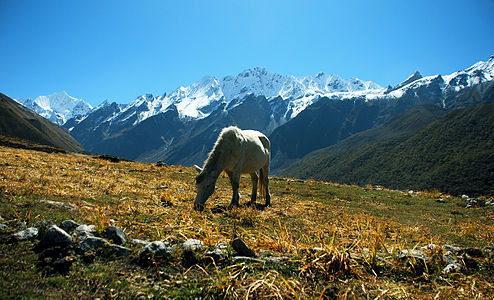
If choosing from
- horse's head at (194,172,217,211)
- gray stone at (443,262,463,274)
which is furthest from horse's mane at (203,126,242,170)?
gray stone at (443,262,463,274)

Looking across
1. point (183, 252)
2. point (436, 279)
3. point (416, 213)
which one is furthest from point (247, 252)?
point (416, 213)

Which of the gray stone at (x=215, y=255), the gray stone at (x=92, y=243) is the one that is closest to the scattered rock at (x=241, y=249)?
the gray stone at (x=215, y=255)

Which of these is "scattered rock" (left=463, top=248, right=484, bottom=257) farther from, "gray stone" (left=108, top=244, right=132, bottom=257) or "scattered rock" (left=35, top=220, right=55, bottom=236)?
"scattered rock" (left=35, top=220, right=55, bottom=236)

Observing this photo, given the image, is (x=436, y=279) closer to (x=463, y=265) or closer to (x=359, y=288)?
(x=463, y=265)

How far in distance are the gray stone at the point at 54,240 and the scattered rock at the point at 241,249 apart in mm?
2478

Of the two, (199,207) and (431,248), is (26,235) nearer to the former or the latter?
(199,207)

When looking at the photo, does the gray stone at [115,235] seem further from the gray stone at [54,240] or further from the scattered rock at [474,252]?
the scattered rock at [474,252]

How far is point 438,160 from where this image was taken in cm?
13600

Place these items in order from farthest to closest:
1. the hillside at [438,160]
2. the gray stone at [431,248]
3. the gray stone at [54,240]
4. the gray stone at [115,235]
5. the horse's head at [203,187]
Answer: the hillside at [438,160] < the horse's head at [203,187] < the gray stone at [431,248] < the gray stone at [115,235] < the gray stone at [54,240]

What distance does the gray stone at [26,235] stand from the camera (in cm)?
378

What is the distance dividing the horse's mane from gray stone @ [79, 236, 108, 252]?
523 cm

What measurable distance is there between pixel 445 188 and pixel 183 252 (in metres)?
139

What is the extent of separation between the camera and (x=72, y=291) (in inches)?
114

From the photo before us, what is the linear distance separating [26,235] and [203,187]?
16.8 ft
